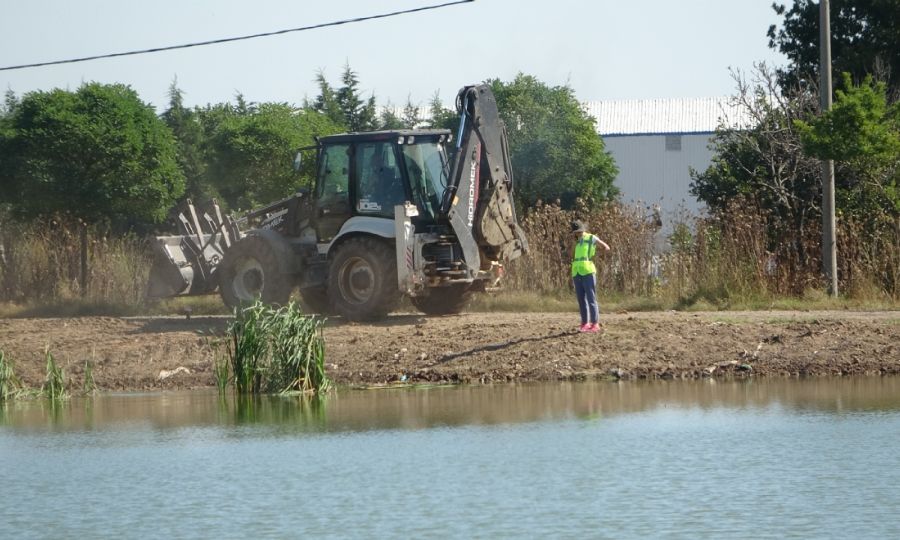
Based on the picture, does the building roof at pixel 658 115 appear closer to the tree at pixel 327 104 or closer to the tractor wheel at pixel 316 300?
the tree at pixel 327 104

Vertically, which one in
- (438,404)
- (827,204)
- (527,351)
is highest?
(827,204)

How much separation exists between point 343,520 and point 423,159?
11313mm

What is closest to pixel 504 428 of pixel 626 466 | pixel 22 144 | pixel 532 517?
pixel 626 466

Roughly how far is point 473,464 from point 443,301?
10.5 meters

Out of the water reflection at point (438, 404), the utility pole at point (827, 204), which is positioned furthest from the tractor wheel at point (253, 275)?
the utility pole at point (827, 204)

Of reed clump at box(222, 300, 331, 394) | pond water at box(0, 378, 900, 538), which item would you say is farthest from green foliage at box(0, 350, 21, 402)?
reed clump at box(222, 300, 331, 394)

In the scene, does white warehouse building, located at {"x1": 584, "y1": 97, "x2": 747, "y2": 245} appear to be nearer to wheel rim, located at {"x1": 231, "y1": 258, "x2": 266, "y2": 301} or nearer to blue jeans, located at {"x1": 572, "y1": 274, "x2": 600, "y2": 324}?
wheel rim, located at {"x1": 231, "y1": 258, "x2": 266, "y2": 301}

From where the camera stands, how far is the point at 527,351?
17703mm

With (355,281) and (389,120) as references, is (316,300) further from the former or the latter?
(389,120)

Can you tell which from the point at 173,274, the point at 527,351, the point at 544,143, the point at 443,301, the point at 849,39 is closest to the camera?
the point at 527,351

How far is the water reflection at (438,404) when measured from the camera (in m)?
14.2

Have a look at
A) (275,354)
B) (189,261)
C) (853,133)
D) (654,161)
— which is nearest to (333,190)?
(189,261)

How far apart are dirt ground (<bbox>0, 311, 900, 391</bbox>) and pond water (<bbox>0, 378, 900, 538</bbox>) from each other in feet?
2.73

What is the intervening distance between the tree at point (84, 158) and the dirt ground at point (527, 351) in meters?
10.7
